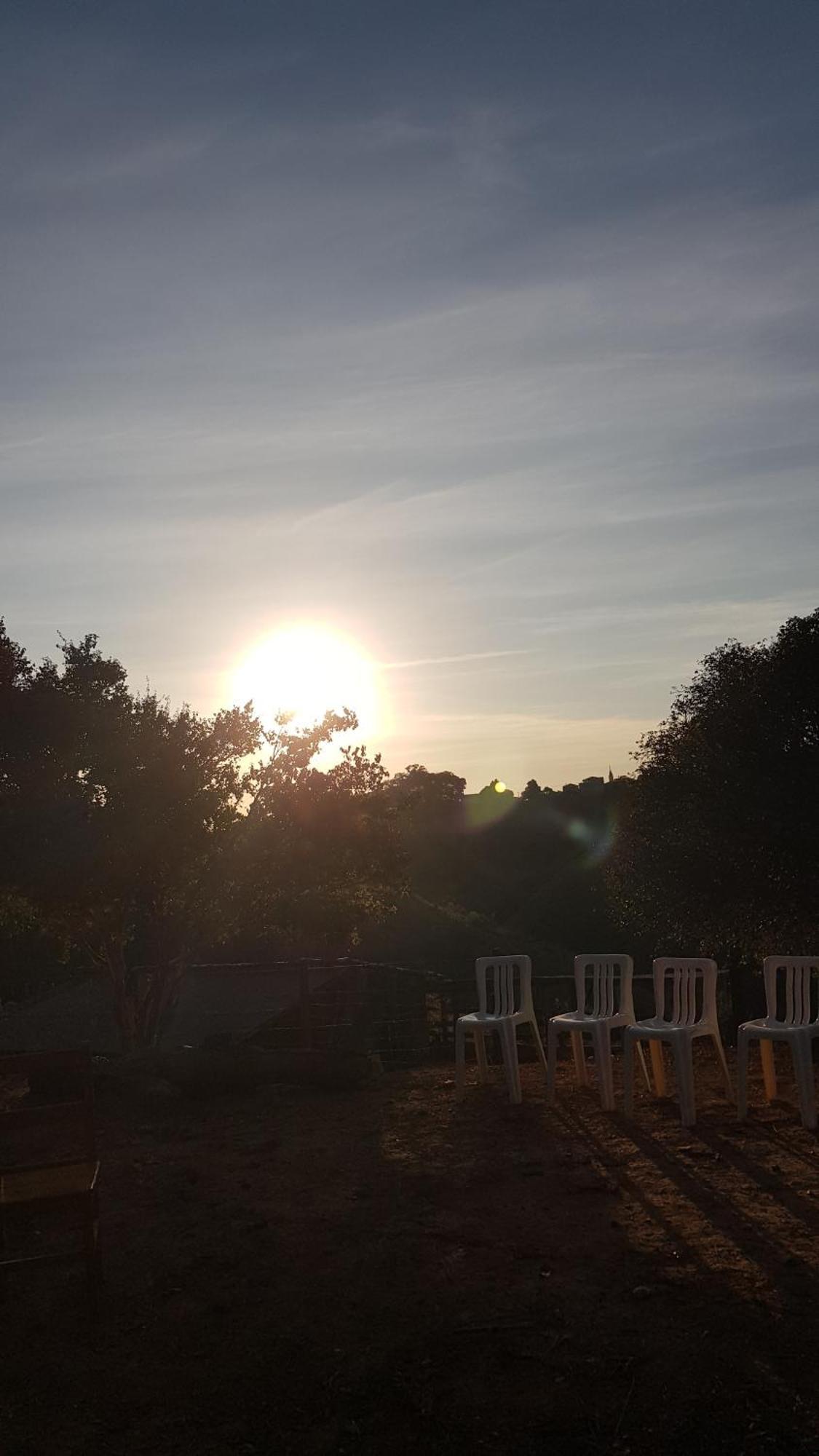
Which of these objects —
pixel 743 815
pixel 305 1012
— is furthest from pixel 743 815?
pixel 305 1012

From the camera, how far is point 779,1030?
25.1 ft

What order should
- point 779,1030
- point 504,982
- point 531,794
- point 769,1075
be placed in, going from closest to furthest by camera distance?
point 779,1030
point 769,1075
point 504,982
point 531,794

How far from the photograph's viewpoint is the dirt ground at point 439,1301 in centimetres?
381

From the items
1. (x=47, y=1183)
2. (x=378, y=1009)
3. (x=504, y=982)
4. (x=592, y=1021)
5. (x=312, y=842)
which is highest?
(x=312, y=842)

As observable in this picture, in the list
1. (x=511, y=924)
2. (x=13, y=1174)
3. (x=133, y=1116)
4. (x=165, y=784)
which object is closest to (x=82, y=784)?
(x=165, y=784)

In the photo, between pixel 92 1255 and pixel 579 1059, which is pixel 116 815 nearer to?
pixel 579 1059

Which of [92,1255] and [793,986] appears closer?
[92,1255]

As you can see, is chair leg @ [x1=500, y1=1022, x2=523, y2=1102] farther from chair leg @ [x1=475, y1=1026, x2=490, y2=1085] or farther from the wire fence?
the wire fence

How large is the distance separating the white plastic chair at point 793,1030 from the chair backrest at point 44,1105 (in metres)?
4.19

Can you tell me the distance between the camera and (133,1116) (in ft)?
29.9

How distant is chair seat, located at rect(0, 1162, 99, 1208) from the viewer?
489 centimetres

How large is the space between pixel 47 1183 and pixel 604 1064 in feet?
15.0

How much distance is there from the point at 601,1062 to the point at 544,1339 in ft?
14.1

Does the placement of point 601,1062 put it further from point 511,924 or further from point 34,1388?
point 511,924
